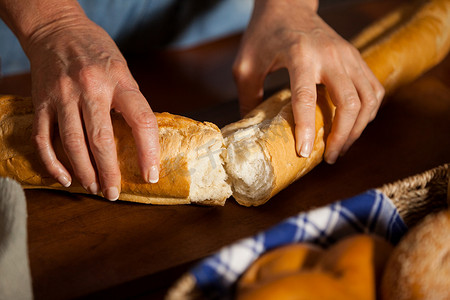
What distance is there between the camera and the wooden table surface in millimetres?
897

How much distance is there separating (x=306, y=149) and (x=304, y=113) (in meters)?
0.08

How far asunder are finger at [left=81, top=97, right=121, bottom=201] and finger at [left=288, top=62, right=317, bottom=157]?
0.42 m

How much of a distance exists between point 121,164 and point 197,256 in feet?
0.86

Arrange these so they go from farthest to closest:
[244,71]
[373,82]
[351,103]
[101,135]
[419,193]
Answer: [244,71] < [373,82] < [351,103] < [101,135] < [419,193]

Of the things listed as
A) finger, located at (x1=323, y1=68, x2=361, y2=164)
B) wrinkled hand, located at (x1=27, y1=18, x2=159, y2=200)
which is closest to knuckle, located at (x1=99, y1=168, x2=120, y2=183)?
wrinkled hand, located at (x1=27, y1=18, x2=159, y2=200)

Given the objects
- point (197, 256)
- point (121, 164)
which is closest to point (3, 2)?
point (121, 164)

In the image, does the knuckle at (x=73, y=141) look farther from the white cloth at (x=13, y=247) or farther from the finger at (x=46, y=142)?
the white cloth at (x=13, y=247)

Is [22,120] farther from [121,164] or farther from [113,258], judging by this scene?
[113,258]

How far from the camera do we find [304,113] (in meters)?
1.08

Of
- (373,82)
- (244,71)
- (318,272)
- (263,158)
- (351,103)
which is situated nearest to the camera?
(318,272)

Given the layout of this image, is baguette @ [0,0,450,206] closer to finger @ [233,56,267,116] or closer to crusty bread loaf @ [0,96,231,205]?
crusty bread loaf @ [0,96,231,205]

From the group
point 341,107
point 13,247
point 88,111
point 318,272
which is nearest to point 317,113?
point 341,107

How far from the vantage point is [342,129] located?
1163 millimetres

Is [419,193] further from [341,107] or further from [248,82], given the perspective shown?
[248,82]
